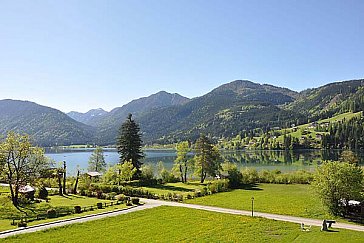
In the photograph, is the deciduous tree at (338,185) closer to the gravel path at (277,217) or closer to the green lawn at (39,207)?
the gravel path at (277,217)

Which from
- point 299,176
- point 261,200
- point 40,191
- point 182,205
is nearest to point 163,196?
point 182,205

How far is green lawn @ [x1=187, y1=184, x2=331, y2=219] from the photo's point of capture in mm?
42641

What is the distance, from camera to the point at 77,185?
66312 millimetres

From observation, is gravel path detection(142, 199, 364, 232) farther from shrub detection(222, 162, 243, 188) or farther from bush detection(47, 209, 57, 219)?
shrub detection(222, 162, 243, 188)

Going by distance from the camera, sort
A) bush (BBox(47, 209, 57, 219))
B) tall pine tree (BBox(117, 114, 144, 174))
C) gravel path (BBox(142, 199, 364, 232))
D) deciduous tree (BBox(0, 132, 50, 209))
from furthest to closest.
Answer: tall pine tree (BBox(117, 114, 144, 174)) → deciduous tree (BBox(0, 132, 50, 209)) → bush (BBox(47, 209, 57, 219)) → gravel path (BBox(142, 199, 364, 232))

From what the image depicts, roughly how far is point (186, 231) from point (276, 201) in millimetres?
22997

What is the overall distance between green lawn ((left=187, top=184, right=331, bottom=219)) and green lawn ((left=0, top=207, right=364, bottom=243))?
677 centimetres

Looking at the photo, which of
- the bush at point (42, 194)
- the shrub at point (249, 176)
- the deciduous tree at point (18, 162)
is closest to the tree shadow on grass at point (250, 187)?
the shrub at point (249, 176)

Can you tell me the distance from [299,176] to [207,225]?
47.2 m

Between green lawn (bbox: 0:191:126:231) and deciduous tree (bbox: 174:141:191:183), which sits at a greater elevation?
deciduous tree (bbox: 174:141:191:183)

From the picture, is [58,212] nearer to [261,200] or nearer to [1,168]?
Answer: [1,168]

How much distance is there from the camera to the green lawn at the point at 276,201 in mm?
42641

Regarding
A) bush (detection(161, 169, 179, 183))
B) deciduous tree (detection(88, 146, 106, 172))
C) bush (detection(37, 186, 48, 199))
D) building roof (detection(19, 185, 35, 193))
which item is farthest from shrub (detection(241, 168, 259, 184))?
building roof (detection(19, 185, 35, 193))

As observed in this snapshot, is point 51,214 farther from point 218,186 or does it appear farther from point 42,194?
point 218,186
